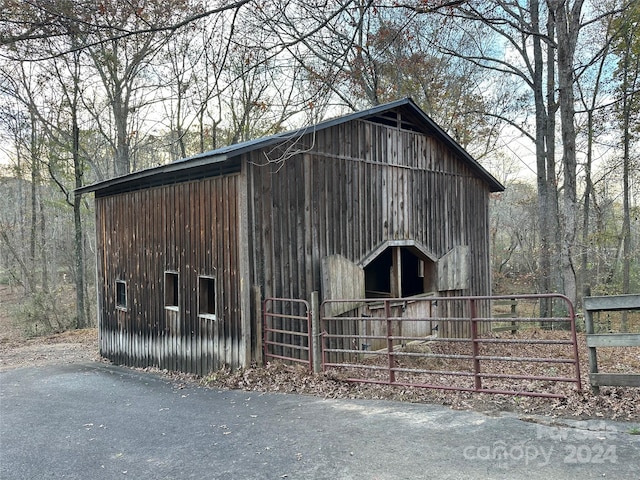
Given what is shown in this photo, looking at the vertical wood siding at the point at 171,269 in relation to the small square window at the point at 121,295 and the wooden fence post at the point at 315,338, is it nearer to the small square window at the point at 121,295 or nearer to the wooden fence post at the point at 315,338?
the small square window at the point at 121,295

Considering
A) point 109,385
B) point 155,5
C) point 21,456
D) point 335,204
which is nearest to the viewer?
point 21,456

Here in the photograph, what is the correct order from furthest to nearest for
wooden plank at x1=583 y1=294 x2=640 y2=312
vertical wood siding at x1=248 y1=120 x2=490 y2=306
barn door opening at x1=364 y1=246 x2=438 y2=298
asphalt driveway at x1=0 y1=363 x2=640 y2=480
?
barn door opening at x1=364 y1=246 x2=438 y2=298, vertical wood siding at x1=248 y1=120 x2=490 y2=306, wooden plank at x1=583 y1=294 x2=640 y2=312, asphalt driveway at x1=0 y1=363 x2=640 y2=480

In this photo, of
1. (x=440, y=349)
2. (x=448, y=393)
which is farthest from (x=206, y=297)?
(x=440, y=349)

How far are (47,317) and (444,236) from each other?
16563mm

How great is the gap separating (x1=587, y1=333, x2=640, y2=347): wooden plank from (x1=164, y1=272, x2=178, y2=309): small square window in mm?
7711

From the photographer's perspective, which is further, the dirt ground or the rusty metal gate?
the rusty metal gate

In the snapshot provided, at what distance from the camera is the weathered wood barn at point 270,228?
8.48 meters

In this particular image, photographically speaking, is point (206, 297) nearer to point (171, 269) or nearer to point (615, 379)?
point (171, 269)

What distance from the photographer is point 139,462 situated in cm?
462

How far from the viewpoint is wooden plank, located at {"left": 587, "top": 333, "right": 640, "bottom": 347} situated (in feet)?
16.4

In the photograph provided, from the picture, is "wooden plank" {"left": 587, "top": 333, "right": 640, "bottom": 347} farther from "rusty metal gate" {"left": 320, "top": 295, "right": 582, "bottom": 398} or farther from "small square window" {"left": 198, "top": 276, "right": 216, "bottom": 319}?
"small square window" {"left": 198, "top": 276, "right": 216, "bottom": 319}

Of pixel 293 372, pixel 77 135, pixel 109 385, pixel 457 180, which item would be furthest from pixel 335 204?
pixel 77 135

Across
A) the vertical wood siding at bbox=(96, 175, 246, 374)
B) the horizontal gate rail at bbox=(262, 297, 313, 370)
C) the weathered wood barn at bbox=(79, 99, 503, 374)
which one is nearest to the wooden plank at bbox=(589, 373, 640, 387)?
the horizontal gate rail at bbox=(262, 297, 313, 370)

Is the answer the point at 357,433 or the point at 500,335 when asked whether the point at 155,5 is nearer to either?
the point at 357,433
